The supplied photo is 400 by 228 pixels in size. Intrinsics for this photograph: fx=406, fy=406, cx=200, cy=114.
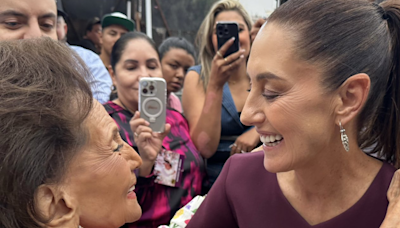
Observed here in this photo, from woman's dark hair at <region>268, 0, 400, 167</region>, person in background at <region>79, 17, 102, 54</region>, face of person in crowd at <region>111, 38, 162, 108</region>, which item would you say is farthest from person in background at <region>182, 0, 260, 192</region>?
person in background at <region>79, 17, 102, 54</region>

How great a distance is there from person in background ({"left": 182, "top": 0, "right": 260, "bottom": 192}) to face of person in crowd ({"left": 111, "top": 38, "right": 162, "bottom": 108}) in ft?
0.81

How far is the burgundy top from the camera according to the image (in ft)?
4.33

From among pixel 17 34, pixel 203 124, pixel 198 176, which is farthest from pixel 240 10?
pixel 17 34

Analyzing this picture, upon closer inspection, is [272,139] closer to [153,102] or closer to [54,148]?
[54,148]

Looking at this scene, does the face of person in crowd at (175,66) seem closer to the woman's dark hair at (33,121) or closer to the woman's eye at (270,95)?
the woman's eye at (270,95)

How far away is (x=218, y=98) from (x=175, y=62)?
1258mm

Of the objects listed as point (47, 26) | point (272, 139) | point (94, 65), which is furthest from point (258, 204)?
point (94, 65)

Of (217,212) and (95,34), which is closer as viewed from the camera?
(217,212)

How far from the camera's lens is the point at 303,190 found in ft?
4.74

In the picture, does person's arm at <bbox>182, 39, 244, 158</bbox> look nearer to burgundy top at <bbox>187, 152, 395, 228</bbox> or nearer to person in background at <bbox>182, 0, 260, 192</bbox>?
person in background at <bbox>182, 0, 260, 192</bbox>

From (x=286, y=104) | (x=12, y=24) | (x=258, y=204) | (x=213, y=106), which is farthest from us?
(x=213, y=106)

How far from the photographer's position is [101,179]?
3.74 feet

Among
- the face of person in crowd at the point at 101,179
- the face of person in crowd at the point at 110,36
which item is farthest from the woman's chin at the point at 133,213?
the face of person in crowd at the point at 110,36

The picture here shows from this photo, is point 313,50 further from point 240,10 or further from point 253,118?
point 240,10
